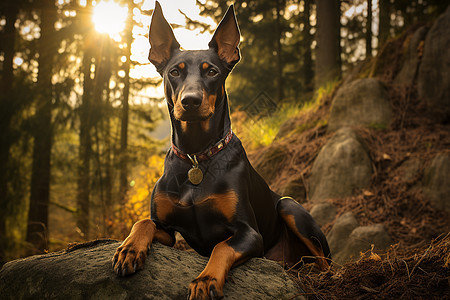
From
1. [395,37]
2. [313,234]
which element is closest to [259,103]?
[395,37]

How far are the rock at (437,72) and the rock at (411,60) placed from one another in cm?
19

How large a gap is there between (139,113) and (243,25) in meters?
7.49

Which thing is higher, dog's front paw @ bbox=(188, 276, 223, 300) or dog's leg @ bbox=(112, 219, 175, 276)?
dog's leg @ bbox=(112, 219, 175, 276)

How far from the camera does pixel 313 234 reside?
315 centimetres

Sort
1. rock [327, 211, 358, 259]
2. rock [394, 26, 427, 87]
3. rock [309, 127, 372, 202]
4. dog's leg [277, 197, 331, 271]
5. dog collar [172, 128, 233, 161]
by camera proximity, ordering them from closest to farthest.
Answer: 1. dog collar [172, 128, 233, 161]
2. dog's leg [277, 197, 331, 271]
3. rock [327, 211, 358, 259]
4. rock [309, 127, 372, 202]
5. rock [394, 26, 427, 87]

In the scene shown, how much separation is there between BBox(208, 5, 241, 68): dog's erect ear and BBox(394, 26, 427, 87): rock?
17.2 feet

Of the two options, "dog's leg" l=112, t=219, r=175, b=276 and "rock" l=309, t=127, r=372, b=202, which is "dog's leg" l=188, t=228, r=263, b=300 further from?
"rock" l=309, t=127, r=372, b=202

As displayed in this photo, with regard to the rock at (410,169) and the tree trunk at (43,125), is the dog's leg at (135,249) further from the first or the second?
the tree trunk at (43,125)

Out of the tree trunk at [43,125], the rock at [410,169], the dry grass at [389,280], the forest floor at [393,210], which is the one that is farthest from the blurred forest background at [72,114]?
the dry grass at [389,280]

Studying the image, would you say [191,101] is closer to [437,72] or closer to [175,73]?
[175,73]

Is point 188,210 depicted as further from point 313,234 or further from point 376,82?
point 376,82

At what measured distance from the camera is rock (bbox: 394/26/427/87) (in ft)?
22.3

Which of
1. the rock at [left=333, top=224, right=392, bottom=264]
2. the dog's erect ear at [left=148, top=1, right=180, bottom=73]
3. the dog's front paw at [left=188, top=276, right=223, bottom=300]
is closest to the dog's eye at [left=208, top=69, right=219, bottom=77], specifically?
the dog's erect ear at [left=148, top=1, right=180, bottom=73]

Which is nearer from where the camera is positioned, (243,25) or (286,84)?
(243,25)
